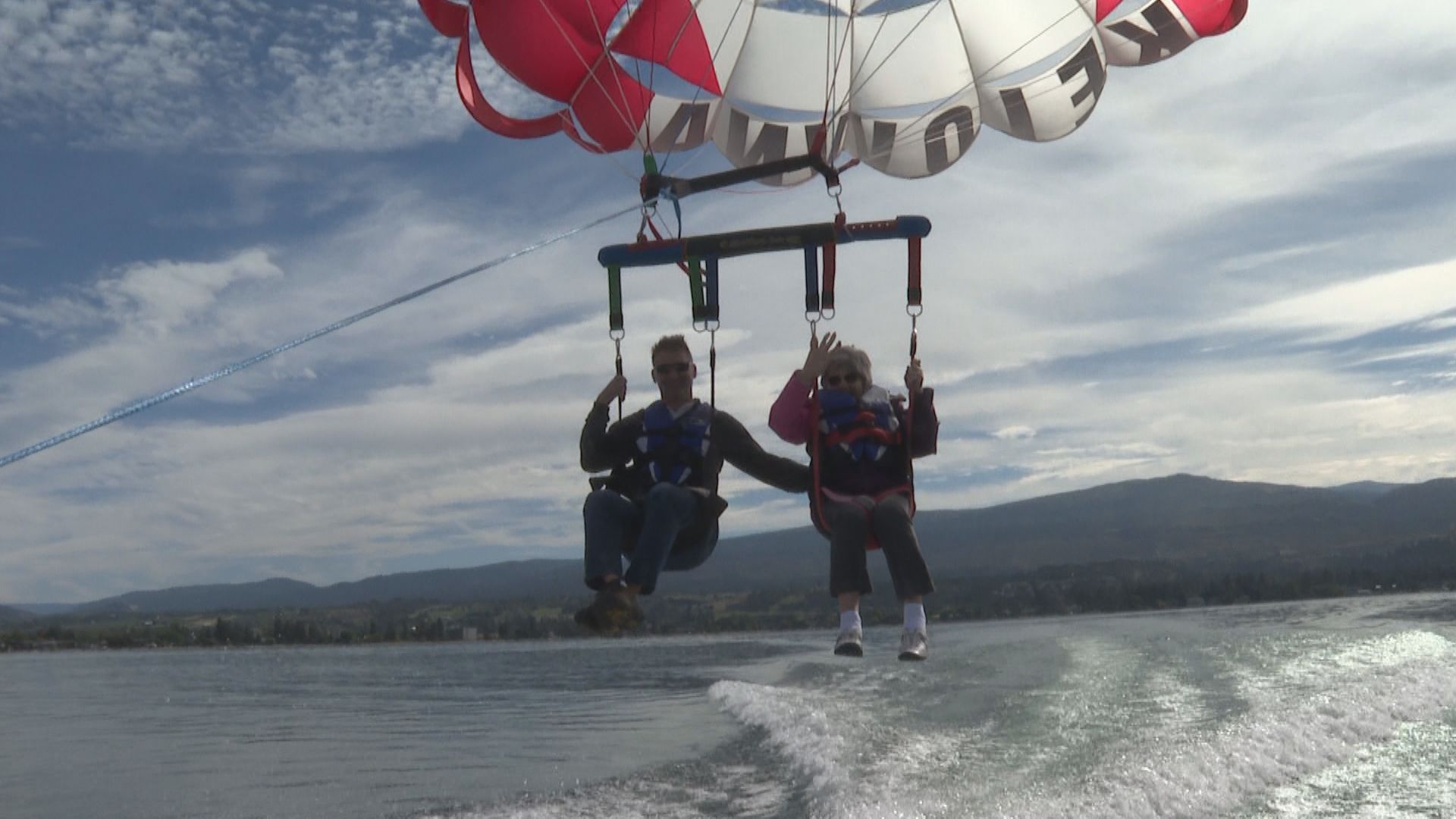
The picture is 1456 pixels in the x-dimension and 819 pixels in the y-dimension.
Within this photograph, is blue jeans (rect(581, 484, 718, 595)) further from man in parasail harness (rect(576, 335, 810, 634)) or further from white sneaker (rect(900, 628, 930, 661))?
white sneaker (rect(900, 628, 930, 661))

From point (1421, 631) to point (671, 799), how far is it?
34.2 metres

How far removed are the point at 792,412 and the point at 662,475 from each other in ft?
2.90

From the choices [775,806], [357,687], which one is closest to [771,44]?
[775,806]

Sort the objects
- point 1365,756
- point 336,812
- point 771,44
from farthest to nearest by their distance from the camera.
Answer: point 336,812 < point 1365,756 < point 771,44

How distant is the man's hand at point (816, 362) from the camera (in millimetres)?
6770

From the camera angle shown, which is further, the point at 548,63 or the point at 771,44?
the point at 771,44

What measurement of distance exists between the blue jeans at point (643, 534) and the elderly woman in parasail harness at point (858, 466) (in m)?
0.70

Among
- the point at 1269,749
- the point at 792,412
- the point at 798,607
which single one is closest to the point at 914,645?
the point at 792,412

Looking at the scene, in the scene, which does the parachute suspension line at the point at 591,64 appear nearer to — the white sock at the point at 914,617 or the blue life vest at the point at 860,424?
the blue life vest at the point at 860,424

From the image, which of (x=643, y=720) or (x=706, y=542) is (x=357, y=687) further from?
(x=706, y=542)

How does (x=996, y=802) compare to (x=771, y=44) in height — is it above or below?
below

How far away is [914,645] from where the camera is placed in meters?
6.67

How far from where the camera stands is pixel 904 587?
6773 mm

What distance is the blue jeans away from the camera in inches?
265
